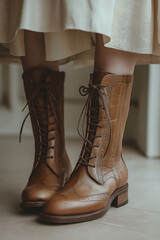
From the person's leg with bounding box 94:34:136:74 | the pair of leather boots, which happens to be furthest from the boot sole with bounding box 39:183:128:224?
the person's leg with bounding box 94:34:136:74

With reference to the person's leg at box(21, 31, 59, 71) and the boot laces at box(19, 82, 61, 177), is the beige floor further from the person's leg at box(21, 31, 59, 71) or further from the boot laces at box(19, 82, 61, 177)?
the person's leg at box(21, 31, 59, 71)

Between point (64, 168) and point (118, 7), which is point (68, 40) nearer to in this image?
point (118, 7)

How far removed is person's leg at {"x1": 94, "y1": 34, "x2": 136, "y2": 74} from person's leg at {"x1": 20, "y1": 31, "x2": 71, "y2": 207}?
13 centimetres

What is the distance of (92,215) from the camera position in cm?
74

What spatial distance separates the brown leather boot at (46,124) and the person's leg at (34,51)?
0.09ft

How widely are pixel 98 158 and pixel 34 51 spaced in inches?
12.0

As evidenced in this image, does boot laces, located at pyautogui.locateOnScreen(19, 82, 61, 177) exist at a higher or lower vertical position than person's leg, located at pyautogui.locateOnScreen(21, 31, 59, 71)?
lower

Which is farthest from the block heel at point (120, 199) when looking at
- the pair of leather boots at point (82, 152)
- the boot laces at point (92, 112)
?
the boot laces at point (92, 112)

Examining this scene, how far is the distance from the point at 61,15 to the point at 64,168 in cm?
39

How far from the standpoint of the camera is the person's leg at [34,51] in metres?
0.85

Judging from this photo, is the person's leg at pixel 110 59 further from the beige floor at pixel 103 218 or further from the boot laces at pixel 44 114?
the beige floor at pixel 103 218

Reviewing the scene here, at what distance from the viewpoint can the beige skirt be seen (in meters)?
0.65

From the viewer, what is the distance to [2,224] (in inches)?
28.8

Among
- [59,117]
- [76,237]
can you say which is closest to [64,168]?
[59,117]
